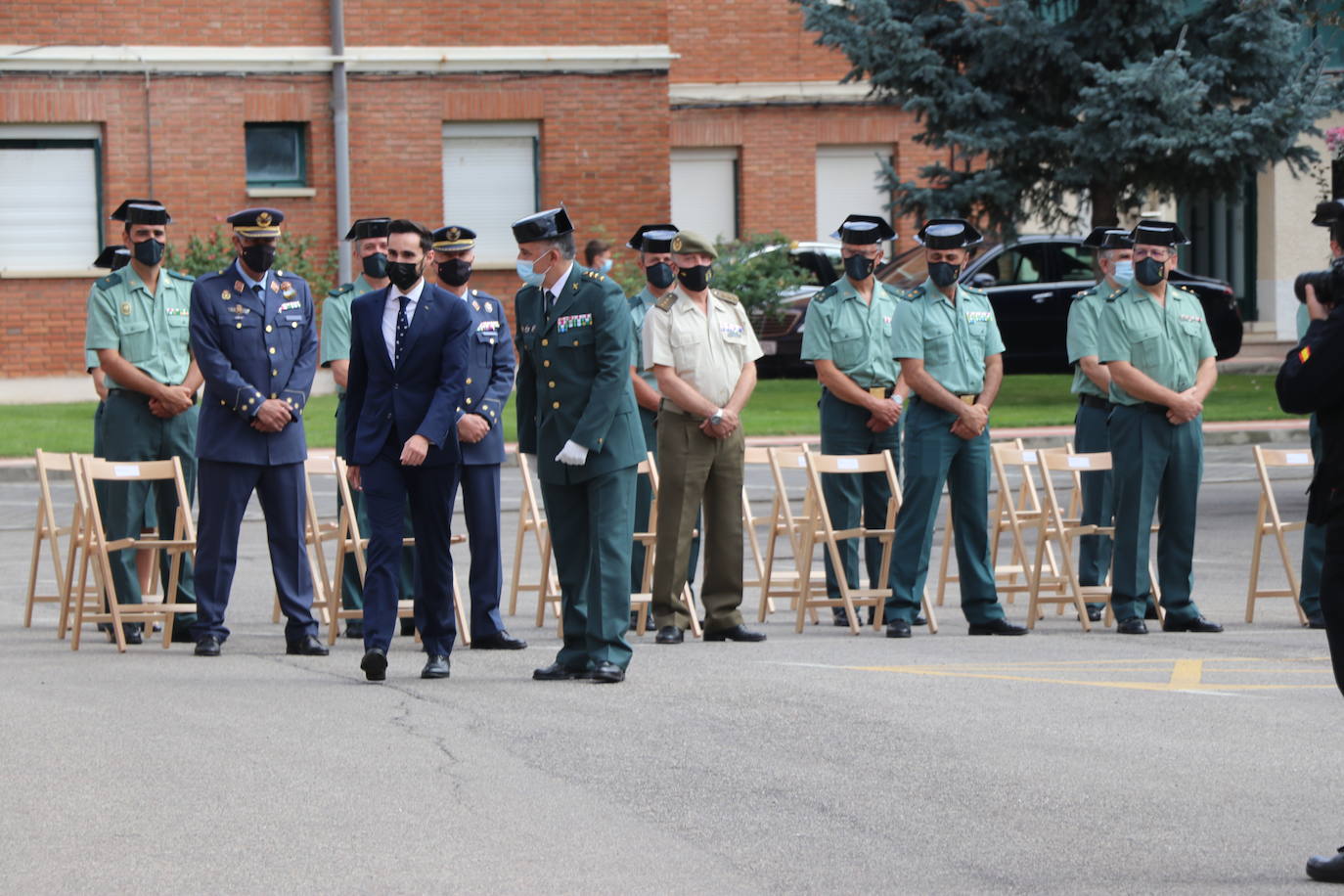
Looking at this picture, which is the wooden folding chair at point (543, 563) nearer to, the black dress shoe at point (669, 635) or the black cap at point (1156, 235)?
the black dress shoe at point (669, 635)

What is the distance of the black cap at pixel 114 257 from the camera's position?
12.6 meters

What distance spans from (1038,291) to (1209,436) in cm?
468

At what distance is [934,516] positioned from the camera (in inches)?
463

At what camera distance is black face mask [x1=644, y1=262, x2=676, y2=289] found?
1232 cm

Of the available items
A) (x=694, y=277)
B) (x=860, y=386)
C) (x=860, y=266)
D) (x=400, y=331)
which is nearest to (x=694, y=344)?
(x=694, y=277)

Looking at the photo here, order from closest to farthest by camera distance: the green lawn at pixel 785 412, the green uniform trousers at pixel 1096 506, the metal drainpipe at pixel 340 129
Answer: the green uniform trousers at pixel 1096 506 → the green lawn at pixel 785 412 → the metal drainpipe at pixel 340 129

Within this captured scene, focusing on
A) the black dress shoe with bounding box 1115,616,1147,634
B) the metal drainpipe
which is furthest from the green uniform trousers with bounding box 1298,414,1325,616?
the metal drainpipe

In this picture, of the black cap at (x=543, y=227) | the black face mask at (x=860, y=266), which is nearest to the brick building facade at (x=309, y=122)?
the black face mask at (x=860, y=266)

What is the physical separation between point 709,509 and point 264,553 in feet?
17.9

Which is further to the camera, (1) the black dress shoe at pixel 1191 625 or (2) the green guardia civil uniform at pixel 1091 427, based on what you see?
(2) the green guardia civil uniform at pixel 1091 427

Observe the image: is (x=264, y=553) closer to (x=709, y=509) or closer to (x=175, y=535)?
(x=175, y=535)

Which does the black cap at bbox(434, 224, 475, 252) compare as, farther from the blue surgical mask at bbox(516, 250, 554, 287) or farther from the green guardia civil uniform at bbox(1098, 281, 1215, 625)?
the green guardia civil uniform at bbox(1098, 281, 1215, 625)

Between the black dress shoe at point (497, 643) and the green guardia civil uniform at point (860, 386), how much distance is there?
6.57 ft

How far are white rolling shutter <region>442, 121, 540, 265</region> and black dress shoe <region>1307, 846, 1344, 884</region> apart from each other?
24.7 m
